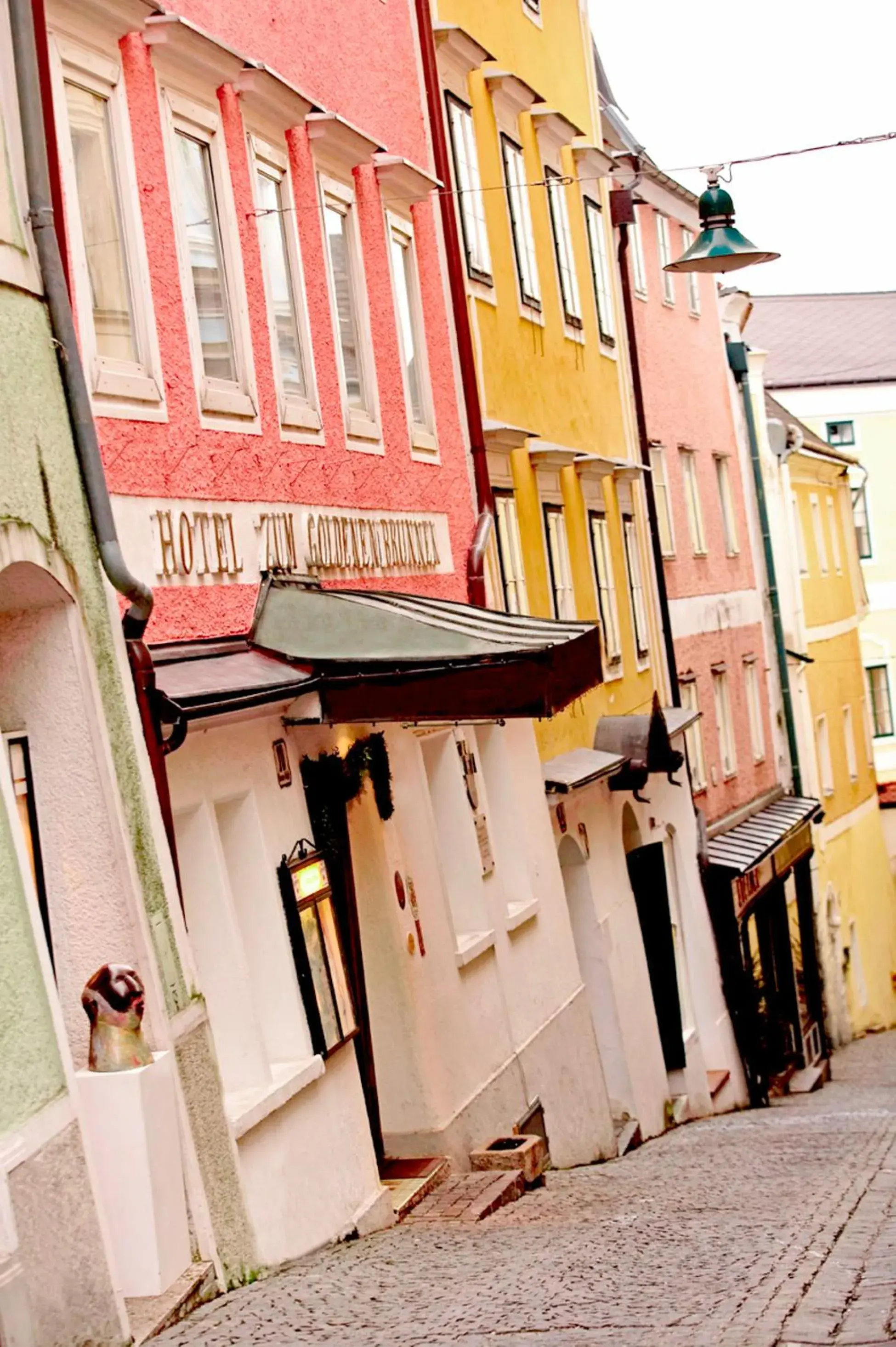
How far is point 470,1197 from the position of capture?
1277 cm

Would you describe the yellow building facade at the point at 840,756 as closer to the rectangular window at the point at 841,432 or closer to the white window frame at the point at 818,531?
the white window frame at the point at 818,531

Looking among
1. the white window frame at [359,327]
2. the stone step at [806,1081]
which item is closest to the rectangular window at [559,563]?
the white window frame at [359,327]

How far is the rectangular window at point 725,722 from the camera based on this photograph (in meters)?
29.9

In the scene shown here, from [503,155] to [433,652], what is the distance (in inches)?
383

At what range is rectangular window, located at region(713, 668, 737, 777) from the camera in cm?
2991

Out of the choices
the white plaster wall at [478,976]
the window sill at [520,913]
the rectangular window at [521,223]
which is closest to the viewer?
the white plaster wall at [478,976]

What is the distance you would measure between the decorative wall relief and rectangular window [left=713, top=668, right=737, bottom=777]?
21.3m

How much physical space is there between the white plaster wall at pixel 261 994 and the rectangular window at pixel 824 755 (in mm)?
25529

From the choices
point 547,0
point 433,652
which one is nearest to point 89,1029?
point 433,652

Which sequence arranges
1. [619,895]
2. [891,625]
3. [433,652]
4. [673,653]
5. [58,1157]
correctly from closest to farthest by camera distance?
[58,1157]
[433,652]
[619,895]
[673,653]
[891,625]

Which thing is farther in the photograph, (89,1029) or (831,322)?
(831,322)

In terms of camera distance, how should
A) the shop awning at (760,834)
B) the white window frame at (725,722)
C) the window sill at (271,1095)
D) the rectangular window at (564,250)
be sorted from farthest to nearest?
the white window frame at (725,722), the shop awning at (760,834), the rectangular window at (564,250), the window sill at (271,1095)

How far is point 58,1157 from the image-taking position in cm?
789

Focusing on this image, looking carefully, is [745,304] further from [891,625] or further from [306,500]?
[306,500]
